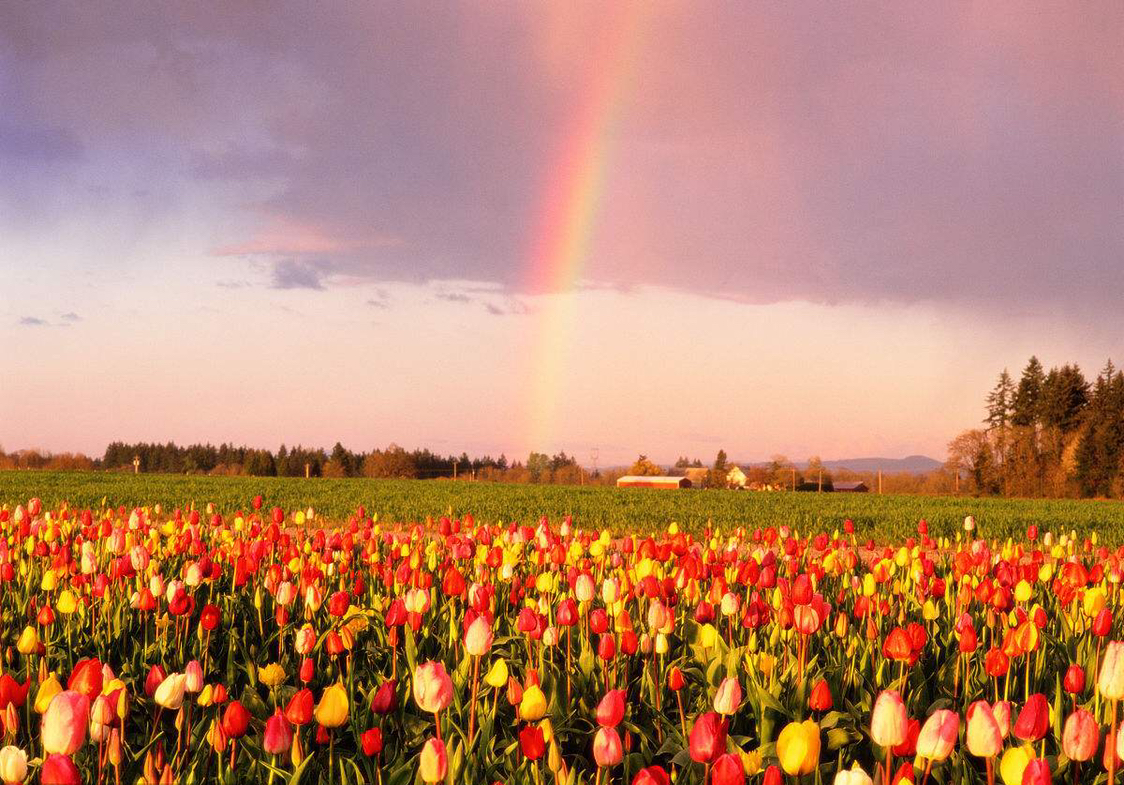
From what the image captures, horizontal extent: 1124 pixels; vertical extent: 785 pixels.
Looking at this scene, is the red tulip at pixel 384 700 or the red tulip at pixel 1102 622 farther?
the red tulip at pixel 1102 622

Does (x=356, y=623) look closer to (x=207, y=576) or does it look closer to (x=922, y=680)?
(x=207, y=576)

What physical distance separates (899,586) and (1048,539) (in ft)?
9.17

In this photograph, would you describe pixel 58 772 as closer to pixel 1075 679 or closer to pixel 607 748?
pixel 607 748

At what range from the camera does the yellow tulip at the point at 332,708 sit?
292 centimetres

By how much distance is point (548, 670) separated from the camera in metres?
4.27

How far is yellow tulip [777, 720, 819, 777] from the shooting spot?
2.42 meters

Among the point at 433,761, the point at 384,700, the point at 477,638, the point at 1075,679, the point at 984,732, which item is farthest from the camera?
the point at 1075,679

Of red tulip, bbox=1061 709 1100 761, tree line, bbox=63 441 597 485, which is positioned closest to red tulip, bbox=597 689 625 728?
red tulip, bbox=1061 709 1100 761

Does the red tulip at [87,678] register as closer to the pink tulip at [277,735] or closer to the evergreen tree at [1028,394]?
the pink tulip at [277,735]

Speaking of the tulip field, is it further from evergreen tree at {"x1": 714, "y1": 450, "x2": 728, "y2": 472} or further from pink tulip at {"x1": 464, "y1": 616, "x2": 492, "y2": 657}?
evergreen tree at {"x1": 714, "y1": 450, "x2": 728, "y2": 472}

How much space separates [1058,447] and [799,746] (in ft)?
277

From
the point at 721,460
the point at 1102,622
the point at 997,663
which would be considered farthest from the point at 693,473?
the point at 997,663

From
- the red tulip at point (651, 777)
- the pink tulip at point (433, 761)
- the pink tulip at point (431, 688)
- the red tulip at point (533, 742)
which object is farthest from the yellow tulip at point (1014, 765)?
the pink tulip at point (431, 688)

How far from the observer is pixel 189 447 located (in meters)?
137
